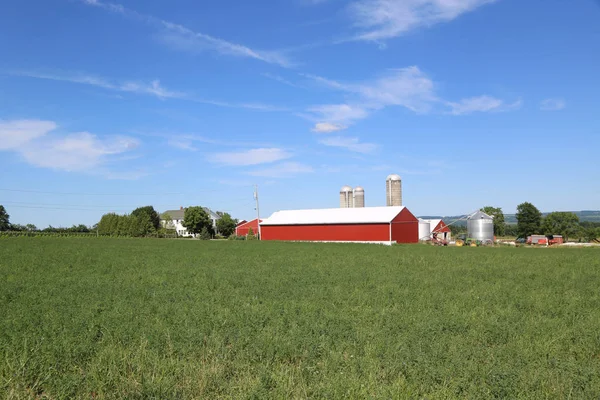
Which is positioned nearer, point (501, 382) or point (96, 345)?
point (501, 382)

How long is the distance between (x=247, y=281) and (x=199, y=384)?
10528mm

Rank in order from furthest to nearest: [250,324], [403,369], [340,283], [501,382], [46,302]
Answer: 1. [340,283]
2. [46,302]
3. [250,324]
4. [403,369]
5. [501,382]

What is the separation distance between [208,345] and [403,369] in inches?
134

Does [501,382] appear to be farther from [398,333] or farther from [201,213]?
[201,213]

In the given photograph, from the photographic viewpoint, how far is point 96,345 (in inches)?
335

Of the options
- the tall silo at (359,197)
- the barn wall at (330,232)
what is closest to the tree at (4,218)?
the barn wall at (330,232)

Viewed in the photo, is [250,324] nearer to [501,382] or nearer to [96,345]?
[96,345]

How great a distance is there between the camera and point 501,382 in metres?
6.53

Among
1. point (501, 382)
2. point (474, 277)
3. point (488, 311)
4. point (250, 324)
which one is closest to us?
point (501, 382)

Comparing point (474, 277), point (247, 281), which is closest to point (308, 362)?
point (247, 281)

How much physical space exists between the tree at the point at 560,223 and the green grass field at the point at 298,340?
80232 mm

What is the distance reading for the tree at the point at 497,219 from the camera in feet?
334

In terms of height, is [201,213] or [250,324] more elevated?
[201,213]

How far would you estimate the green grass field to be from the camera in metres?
6.61
